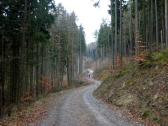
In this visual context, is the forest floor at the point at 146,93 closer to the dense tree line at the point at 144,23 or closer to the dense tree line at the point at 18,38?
the dense tree line at the point at 144,23

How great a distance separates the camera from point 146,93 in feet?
62.7

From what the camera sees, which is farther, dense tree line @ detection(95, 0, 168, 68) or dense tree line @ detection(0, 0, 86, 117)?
dense tree line @ detection(95, 0, 168, 68)

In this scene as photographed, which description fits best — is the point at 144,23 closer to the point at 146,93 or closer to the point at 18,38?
the point at 18,38

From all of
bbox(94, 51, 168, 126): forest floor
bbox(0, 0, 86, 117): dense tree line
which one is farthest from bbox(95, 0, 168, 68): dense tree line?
bbox(0, 0, 86, 117): dense tree line

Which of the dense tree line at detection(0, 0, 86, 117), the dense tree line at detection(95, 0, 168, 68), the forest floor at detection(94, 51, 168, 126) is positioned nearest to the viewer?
the forest floor at detection(94, 51, 168, 126)

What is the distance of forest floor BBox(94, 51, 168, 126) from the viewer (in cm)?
1622

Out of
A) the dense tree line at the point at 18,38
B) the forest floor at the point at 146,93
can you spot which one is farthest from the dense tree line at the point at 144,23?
the dense tree line at the point at 18,38

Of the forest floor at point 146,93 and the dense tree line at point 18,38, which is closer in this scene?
the forest floor at point 146,93

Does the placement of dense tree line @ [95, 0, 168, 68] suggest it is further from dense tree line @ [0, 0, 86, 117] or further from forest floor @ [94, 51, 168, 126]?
dense tree line @ [0, 0, 86, 117]

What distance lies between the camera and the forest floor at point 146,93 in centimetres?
1622

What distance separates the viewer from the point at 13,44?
2688cm

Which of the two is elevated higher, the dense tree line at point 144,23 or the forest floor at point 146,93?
the dense tree line at point 144,23

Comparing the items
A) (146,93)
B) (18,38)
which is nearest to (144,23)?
(18,38)

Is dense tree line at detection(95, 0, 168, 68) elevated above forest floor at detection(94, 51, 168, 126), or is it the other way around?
dense tree line at detection(95, 0, 168, 68)
